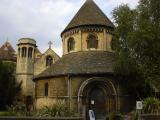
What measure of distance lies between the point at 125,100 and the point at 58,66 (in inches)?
304

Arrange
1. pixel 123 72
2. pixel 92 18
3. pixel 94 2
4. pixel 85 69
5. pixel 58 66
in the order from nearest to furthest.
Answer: pixel 123 72
pixel 85 69
pixel 58 66
pixel 92 18
pixel 94 2

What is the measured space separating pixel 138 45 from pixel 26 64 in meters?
25.4

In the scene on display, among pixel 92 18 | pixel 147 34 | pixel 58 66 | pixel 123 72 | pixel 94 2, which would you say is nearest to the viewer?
pixel 147 34

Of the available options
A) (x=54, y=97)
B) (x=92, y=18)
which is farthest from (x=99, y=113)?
(x=92, y=18)

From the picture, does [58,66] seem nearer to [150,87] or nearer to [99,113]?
[99,113]

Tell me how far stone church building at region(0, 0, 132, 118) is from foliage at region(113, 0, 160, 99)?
1601 millimetres

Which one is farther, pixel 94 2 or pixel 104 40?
pixel 94 2

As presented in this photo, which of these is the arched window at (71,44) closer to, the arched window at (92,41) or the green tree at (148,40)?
the arched window at (92,41)

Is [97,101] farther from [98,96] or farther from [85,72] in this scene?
[85,72]

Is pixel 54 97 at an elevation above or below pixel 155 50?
below

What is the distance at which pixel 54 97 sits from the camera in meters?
31.0

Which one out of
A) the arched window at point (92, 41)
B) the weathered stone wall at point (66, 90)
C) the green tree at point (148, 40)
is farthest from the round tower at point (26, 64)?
the green tree at point (148, 40)

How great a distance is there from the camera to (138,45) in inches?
1041

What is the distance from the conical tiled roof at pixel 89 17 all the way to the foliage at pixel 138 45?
19.1 feet
